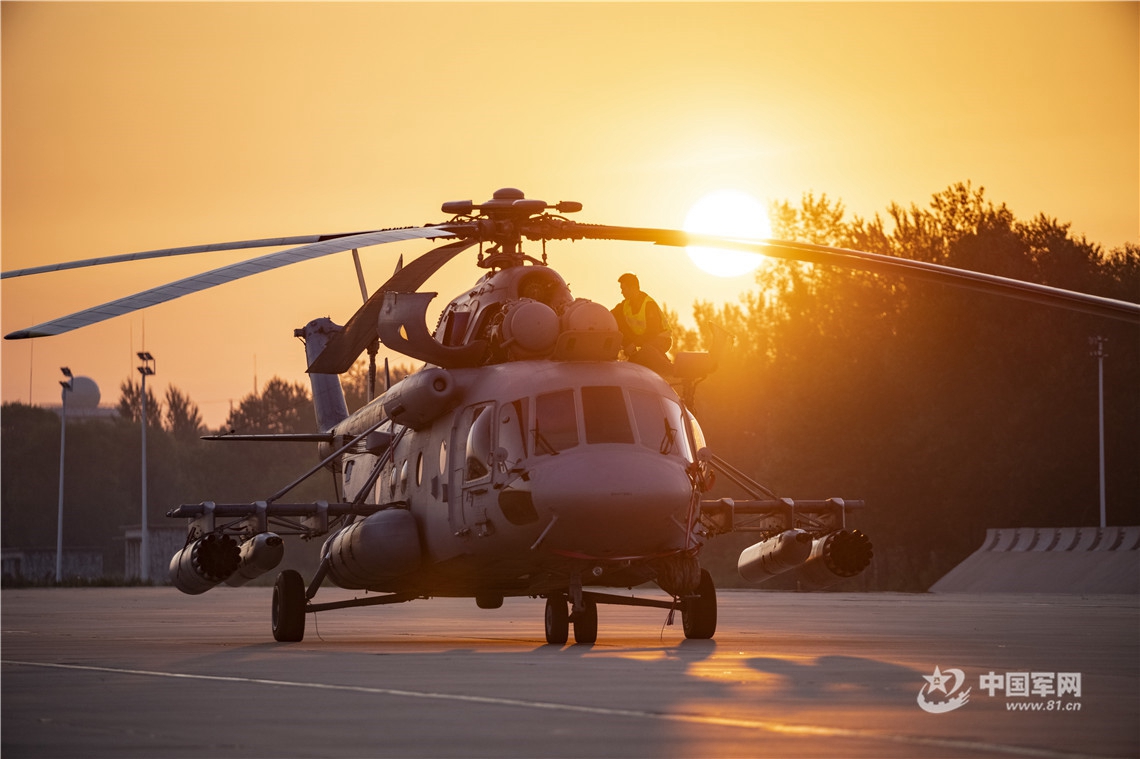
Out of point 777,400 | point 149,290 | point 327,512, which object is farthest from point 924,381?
point 149,290

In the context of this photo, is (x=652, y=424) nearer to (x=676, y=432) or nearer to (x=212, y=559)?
(x=676, y=432)

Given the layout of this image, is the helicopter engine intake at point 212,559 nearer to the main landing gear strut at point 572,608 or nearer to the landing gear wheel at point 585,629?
the main landing gear strut at point 572,608

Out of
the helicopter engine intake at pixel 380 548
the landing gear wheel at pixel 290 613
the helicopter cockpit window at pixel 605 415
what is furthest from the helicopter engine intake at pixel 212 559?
the helicopter cockpit window at pixel 605 415

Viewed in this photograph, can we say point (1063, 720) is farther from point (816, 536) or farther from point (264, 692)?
point (816, 536)

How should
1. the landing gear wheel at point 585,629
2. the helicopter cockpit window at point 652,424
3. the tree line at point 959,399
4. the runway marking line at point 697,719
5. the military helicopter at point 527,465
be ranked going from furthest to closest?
the tree line at point 959,399 < the landing gear wheel at point 585,629 < the helicopter cockpit window at point 652,424 < the military helicopter at point 527,465 < the runway marking line at point 697,719

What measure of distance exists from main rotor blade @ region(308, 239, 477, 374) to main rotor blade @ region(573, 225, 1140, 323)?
5.89ft

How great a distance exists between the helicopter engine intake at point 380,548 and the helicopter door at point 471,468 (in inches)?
34.3

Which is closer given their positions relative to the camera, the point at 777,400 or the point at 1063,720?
the point at 1063,720

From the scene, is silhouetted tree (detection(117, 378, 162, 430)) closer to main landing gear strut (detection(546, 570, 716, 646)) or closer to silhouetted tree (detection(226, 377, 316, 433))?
silhouetted tree (detection(226, 377, 316, 433))

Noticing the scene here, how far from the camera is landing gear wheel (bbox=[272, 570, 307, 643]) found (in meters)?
19.0

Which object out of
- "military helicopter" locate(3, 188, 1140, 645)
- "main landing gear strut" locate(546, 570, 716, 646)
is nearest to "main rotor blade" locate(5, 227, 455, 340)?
"military helicopter" locate(3, 188, 1140, 645)

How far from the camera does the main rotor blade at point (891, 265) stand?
50.7 feet

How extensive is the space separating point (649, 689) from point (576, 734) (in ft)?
8.34

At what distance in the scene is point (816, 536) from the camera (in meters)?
18.4
